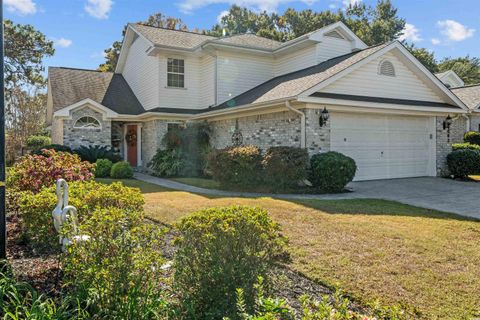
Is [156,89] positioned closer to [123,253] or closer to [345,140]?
[345,140]

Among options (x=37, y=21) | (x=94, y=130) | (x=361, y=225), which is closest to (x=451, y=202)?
(x=361, y=225)

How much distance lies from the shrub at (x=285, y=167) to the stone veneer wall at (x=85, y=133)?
10.0 meters

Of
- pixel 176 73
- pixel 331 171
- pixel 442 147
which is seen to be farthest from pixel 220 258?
pixel 176 73

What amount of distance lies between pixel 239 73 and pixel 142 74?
5323 millimetres

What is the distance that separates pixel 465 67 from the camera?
148 ft

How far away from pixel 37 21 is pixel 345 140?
21.2 m

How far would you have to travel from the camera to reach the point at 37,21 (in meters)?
24.0

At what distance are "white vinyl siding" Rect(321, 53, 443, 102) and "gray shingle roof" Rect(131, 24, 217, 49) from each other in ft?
27.8

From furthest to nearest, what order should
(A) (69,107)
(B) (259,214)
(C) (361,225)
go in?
1. (A) (69,107)
2. (C) (361,225)
3. (B) (259,214)

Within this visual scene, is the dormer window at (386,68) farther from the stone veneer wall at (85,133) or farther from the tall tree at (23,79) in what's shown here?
the tall tree at (23,79)

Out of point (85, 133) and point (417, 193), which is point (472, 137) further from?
point (85, 133)

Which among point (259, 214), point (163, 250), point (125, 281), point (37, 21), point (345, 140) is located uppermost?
point (37, 21)

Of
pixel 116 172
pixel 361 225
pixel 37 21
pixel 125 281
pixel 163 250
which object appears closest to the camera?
pixel 125 281

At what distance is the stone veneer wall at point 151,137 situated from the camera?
17906 mm
